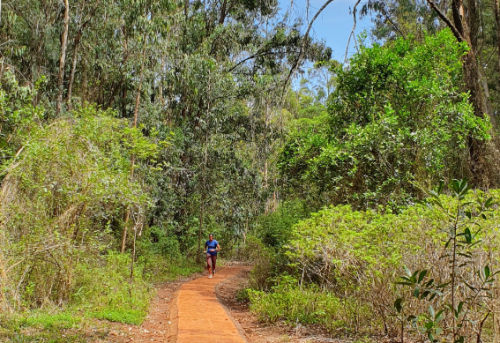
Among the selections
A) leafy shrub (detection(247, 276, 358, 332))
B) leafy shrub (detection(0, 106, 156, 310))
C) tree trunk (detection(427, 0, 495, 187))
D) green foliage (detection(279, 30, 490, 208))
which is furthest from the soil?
tree trunk (detection(427, 0, 495, 187))

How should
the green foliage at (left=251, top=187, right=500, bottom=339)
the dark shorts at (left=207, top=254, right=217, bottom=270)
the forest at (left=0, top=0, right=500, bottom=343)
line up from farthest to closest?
the dark shorts at (left=207, top=254, right=217, bottom=270) → the forest at (left=0, top=0, right=500, bottom=343) → the green foliage at (left=251, top=187, right=500, bottom=339)

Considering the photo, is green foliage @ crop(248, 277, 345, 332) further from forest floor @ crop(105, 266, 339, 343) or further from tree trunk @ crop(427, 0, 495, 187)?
tree trunk @ crop(427, 0, 495, 187)

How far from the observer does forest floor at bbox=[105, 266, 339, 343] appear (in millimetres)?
6530

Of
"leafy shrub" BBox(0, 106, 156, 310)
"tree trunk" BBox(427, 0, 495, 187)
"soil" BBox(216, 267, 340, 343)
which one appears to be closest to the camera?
"soil" BBox(216, 267, 340, 343)

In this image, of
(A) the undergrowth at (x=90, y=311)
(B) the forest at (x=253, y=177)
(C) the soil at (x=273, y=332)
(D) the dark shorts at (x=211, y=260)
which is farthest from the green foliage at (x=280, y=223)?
(A) the undergrowth at (x=90, y=311)

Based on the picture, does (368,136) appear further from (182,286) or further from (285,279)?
(182,286)

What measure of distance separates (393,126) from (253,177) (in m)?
11.1

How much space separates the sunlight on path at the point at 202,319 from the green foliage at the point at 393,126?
423 cm

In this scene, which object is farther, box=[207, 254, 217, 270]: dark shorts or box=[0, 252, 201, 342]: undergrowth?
box=[207, 254, 217, 270]: dark shorts

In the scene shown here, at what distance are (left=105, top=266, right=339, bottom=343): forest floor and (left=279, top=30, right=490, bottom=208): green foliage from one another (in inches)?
157

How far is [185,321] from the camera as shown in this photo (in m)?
7.67

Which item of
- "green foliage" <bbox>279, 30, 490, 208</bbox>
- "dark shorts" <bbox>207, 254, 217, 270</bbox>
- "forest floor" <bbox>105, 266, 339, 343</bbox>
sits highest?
"green foliage" <bbox>279, 30, 490, 208</bbox>

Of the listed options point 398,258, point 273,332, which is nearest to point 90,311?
point 273,332

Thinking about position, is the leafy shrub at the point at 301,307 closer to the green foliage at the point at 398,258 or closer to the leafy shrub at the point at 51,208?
the green foliage at the point at 398,258
